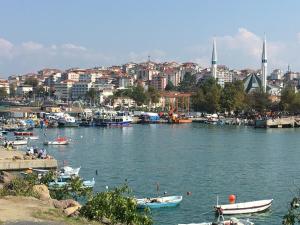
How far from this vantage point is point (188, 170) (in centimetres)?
3447

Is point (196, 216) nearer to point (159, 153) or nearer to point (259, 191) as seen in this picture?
point (259, 191)

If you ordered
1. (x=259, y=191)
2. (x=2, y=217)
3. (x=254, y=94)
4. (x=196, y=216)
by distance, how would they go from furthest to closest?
(x=254, y=94)
(x=259, y=191)
(x=196, y=216)
(x=2, y=217)

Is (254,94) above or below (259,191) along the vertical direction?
above

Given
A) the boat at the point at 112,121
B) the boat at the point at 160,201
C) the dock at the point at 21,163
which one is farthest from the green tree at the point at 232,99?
the boat at the point at 160,201

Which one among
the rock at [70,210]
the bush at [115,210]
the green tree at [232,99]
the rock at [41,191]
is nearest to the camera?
the bush at [115,210]

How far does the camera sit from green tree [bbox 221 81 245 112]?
9662cm

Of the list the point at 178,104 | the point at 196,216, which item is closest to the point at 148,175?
the point at 196,216

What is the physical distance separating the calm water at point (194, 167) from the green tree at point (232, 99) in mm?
36709

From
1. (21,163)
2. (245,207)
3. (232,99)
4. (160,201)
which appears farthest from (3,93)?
(245,207)

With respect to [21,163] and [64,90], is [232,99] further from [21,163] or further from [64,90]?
[21,163]

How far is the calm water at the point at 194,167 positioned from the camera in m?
25.2

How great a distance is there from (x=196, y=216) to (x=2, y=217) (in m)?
9.73

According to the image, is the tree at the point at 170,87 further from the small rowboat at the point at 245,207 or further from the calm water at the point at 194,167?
the small rowboat at the point at 245,207

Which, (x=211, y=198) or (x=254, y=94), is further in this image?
A: (x=254, y=94)
